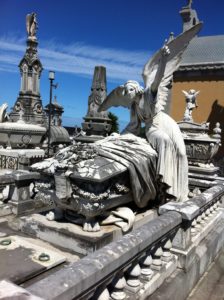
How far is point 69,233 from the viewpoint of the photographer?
12.2 ft

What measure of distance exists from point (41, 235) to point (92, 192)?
3.04 feet

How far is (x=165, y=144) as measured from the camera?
473 cm

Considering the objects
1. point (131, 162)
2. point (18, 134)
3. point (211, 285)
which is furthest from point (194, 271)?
point (18, 134)

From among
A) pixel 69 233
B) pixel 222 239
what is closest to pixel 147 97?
pixel 69 233

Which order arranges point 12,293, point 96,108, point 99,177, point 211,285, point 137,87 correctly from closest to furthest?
point 12,293 → point 99,177 → point 211,285 → point 137,87 → point 96,108

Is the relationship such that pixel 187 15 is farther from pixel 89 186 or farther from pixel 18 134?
pixel 89 186

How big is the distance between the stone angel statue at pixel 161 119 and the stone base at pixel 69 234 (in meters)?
1.33

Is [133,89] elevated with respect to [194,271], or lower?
elevated

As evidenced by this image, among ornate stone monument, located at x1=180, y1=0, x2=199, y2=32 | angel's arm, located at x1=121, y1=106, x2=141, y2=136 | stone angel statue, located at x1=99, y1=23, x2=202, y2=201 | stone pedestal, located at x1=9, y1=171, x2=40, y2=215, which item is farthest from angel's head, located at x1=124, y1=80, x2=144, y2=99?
ornate stone monument, located at x1=180, y1=0, x2=199, y2=32

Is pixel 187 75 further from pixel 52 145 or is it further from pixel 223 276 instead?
pixel 223 276

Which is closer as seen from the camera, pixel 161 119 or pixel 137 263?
pixel 137 263

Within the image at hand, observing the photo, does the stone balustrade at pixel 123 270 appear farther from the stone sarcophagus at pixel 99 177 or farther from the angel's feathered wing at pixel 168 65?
the angel's feathered wing at pixel 168 65

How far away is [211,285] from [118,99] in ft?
10.4

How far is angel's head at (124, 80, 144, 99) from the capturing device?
4.87 m
